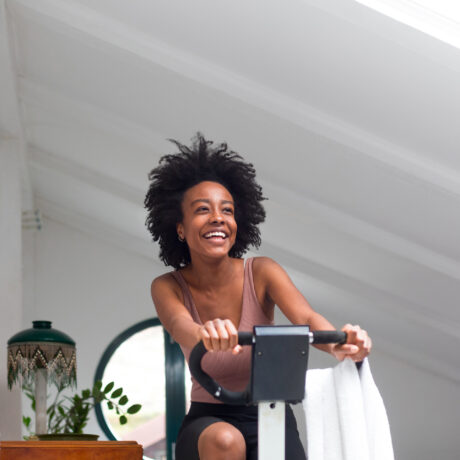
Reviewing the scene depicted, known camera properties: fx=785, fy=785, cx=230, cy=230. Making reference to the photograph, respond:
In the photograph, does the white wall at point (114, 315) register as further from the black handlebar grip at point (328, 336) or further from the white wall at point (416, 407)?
the black handlebar grip at point (328, 336)

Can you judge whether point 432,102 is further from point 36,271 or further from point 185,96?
point 36,271

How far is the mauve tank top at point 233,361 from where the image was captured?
1.76 m

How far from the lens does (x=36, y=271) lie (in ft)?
24.5

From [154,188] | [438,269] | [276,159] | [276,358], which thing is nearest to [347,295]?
[438,269]

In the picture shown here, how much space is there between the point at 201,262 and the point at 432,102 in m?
1.38

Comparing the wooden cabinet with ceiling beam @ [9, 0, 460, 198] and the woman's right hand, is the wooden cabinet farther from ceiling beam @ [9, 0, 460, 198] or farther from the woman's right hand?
ceiling beam @ [9, 0, 460, 198]

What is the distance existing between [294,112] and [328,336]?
203cm

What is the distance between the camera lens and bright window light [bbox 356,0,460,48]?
253 cm

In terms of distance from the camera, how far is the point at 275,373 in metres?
1.43

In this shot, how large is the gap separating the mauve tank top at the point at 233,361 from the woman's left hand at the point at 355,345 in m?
0.30

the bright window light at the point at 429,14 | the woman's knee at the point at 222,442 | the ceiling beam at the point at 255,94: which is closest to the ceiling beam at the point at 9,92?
the ceiling beam at the point at 255,94

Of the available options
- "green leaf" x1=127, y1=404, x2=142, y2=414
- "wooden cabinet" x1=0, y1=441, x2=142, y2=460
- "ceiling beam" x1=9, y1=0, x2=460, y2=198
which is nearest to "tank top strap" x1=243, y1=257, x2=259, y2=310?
"wooden cabinet" x1=0, y1=441, x2=142, y2=460

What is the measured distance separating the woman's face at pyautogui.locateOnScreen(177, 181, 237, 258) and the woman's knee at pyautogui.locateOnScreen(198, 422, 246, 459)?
424 mm

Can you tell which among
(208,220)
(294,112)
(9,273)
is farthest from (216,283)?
(9,273)
